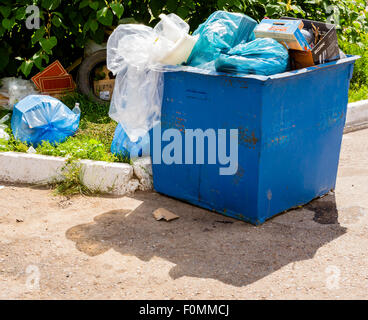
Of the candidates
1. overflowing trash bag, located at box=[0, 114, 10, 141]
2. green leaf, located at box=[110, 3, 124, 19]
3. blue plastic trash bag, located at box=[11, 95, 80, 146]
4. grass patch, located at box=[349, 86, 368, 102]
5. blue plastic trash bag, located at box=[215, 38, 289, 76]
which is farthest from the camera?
grass patch, located at box=[349, 86, 368, 102]

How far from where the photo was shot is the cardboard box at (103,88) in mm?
6023

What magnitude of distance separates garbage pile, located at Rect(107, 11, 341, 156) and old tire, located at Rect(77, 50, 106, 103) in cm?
195

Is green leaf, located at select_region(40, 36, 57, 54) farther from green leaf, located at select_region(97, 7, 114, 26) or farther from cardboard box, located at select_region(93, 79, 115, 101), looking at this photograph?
cardboard box, located at select_region(93, 79, 115, 101)

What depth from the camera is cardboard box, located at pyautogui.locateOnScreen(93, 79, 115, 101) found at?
19.8 ft

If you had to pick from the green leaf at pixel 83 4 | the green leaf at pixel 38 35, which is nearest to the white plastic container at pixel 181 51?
the green leaf at pixel 83 4

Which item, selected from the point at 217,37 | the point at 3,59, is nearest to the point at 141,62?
the point at 217,37

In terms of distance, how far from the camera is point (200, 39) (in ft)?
12.7

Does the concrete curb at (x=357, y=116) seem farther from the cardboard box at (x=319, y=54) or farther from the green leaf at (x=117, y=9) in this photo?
the green leaf at (x=117, y=9)

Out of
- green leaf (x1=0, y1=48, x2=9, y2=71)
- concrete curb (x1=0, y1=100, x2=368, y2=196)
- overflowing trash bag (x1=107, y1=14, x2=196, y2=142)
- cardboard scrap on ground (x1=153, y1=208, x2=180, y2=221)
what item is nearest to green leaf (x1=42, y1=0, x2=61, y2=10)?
green leaf (x1=0, y1=48, x2=9, y2=71)

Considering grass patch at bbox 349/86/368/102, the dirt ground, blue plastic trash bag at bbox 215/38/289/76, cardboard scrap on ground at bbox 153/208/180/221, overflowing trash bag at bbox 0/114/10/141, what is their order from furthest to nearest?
1. grass patch at bbox 349/86/368/102
2. overflowing trash bag at bbox 0/114/10/141
3. cardboard scrap on ground at bbox 153/208/180/221
4. blue plastic trash bag at bbox 215/38/289/76
5. the dirt ground

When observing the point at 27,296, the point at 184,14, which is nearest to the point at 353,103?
the point at 184,14

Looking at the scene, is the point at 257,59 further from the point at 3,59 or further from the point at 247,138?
the point at 3,59

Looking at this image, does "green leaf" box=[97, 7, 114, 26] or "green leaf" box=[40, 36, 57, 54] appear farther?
"green leaf" box=[40, 36, 57, 54]
